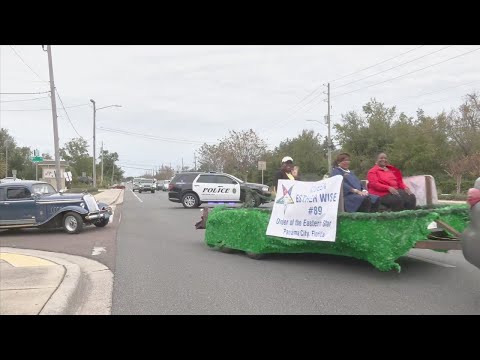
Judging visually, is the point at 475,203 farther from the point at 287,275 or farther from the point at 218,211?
the point at 218,211

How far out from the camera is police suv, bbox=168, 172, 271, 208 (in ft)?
73.6

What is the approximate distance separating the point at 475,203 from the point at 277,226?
11.4ft

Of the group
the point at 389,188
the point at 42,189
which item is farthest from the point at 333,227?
the point at 42,189

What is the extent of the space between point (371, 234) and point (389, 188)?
133cm

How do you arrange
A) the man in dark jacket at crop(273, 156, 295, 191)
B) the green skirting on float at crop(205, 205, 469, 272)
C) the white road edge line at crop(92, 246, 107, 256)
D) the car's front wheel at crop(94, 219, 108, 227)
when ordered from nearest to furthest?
1. the green skirting on float at crop(205, 205, 469, 272)
2. the man in dark jacket at crop(273, 156, 295, 191)
3. the white road edge line at crop(92, 246, 107, 256)
4. the car's front wheel at crop(94, 219, 108, 227)

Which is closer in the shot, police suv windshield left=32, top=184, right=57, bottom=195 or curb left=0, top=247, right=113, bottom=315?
curb left=0, top=247, right=113, bottom=315

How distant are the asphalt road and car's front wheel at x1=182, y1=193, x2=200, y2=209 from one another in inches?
534

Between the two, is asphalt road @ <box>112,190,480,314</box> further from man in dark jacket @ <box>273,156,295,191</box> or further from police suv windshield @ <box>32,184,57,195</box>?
police suv windshield @ <box>32,184,57,195</box>

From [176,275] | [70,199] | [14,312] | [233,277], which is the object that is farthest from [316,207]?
[70,199]

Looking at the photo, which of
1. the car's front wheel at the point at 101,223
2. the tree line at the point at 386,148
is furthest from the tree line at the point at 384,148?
the car's front wheel at the point at 101,223

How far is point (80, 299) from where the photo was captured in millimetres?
5969

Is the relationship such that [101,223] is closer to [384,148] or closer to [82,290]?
[82,290]

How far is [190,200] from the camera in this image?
23.2 m

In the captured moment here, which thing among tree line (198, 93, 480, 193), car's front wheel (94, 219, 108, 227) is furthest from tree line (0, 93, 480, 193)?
car's front wheel (94, 219, 108, 227)
